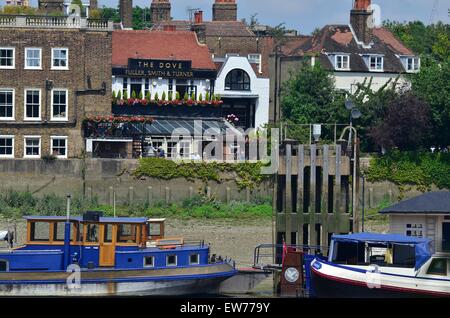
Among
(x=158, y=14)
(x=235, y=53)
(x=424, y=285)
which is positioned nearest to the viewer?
(x=424, y=285)

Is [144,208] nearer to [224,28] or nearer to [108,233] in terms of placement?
[108,233]

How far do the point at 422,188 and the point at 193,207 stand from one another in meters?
9.37

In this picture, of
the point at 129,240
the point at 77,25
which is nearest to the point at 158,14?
the point at 77,25

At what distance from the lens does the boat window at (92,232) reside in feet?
137

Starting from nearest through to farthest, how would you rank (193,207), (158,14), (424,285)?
(424,285) → (193,207) → (158,14)

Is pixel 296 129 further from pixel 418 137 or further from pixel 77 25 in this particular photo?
pixel 77 25

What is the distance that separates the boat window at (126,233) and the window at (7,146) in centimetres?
2238

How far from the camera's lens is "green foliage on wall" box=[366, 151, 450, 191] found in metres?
62.7

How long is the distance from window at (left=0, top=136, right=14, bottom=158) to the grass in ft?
12.4

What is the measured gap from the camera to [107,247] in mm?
41688

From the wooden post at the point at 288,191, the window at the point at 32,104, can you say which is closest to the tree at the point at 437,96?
the window at the point at 32,104

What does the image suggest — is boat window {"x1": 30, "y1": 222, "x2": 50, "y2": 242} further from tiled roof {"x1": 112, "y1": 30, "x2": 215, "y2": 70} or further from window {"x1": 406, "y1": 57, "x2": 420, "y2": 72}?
window {"x1": 406, "y1": 57, "x2": 420, "y2": 72}

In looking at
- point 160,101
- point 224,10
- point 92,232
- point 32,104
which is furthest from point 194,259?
point 224,10

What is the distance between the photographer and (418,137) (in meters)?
64.4
